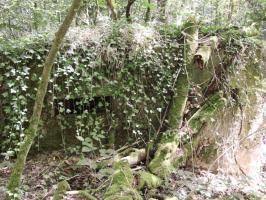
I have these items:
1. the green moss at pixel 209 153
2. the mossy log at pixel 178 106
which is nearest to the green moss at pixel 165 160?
the mossy log at pixel 178 106

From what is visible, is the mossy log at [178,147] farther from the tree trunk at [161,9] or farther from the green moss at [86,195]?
the tree trunk at [161,9]

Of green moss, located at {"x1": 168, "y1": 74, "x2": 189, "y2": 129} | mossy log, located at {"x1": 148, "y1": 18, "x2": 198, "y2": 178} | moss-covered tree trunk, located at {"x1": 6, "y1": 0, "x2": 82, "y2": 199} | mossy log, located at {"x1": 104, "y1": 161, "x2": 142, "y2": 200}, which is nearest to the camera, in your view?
moss-covered tree trunk, located at {"x1": 6, "y1": 0, "x2": 82, "y2": 199}

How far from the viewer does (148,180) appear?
4723 mm

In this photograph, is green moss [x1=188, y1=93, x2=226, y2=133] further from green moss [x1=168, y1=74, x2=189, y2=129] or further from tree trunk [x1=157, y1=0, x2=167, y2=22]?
tree trunk [x1=157, y1=0, x2=167, y2=22]

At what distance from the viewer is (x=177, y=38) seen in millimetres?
6004

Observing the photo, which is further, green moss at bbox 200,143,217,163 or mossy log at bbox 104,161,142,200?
green moss at bbox 200,143,217,163

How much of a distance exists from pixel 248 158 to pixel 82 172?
3.03 metres

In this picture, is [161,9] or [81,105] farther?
[161,9]

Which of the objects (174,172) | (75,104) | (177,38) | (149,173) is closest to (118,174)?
(149,173)

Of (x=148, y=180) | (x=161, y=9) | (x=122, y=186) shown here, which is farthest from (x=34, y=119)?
(x=161, y=9)

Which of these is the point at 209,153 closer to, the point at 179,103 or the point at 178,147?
the point at 178,147

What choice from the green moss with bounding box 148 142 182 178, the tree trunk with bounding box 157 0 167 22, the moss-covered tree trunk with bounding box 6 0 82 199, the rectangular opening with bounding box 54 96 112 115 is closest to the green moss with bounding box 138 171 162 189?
the green moss with bounding box 148 142 182 178

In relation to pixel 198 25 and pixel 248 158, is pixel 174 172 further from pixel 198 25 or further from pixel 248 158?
pixel 198 25

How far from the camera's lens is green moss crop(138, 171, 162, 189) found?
4.66 meters
